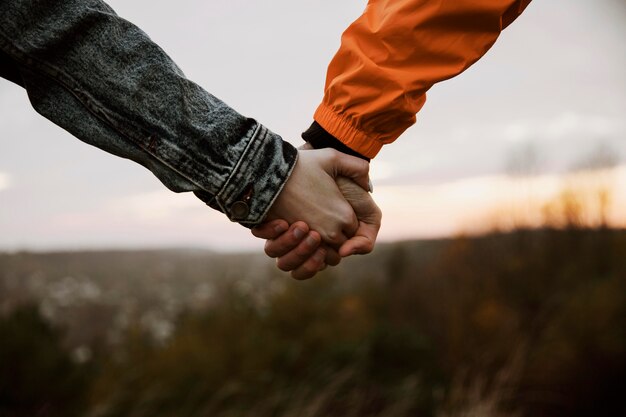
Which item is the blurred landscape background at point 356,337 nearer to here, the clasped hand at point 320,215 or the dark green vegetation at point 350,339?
the dark green vegetation at point 350,339

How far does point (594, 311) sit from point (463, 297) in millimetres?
2113

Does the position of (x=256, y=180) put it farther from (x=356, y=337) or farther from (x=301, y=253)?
(x=356, y=337)

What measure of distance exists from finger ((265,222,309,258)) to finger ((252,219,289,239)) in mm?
27

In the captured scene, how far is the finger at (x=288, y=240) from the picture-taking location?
79.4 inches

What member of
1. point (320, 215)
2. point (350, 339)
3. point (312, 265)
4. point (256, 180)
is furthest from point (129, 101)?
point (350, 339)

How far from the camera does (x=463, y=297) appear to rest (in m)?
8.62

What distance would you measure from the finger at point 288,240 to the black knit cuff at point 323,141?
0.28m

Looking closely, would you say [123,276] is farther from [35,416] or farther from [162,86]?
[162,86]

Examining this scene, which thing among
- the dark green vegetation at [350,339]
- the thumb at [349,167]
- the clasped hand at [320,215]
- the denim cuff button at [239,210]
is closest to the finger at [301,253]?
the clasped hand at [320,215]

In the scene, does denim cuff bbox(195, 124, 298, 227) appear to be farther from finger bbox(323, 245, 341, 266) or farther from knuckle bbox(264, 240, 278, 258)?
finger bbox(323, 245, 341, 266)

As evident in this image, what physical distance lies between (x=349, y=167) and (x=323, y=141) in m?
0.13

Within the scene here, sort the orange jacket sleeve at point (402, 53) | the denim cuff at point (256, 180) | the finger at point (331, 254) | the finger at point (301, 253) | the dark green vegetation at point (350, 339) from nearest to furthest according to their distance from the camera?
1. the denim cuff at point (256, 180)
2. the orange jacket sleeve at point (402, 53)
3. the finger at point (301, 253)
4. the finger at point (331, 254)
5. the dark green vegetation at point (350, 339)

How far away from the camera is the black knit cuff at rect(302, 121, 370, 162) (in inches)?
80.0

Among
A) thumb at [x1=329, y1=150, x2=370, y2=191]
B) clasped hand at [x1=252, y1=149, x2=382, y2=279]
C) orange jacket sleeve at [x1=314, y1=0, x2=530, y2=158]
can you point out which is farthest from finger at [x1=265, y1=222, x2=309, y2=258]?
orange jacket sleeve at [x1=314, y1=0, x2=530, y2=158]
